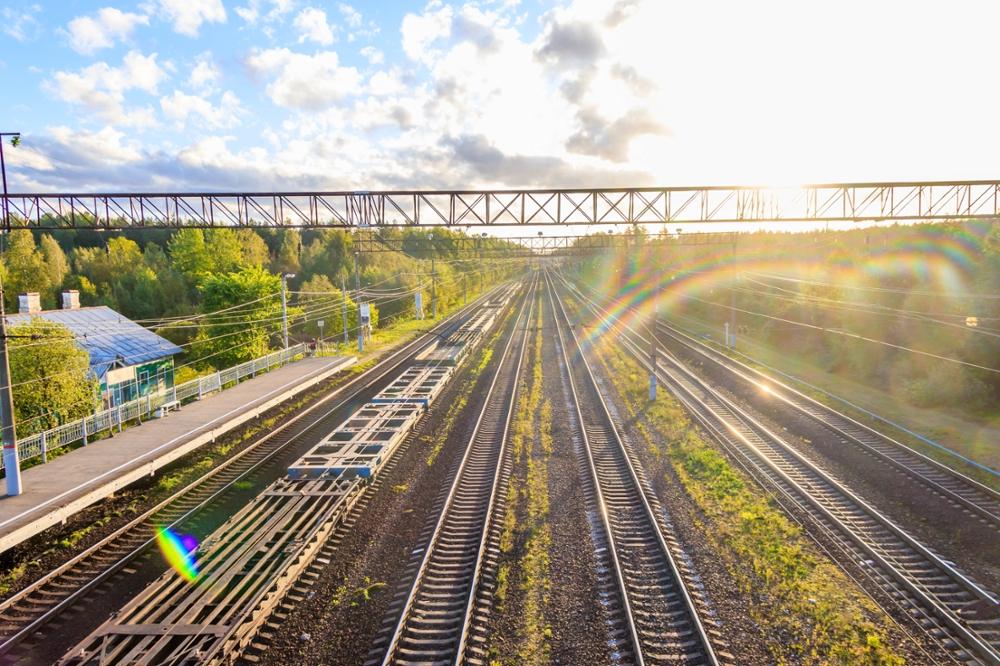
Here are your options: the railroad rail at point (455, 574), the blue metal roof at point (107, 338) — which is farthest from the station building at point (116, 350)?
the railroad rail at point (455, 574)

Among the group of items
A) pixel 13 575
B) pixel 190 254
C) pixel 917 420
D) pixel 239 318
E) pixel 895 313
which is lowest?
pixel 917 420

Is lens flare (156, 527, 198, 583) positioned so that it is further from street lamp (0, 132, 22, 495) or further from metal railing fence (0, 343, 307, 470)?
metal railing fence (0, 343, 307, 470)

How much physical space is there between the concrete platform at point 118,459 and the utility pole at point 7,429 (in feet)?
1.09

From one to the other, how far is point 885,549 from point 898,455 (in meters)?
6.55

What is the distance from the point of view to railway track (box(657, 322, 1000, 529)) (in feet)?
41.4

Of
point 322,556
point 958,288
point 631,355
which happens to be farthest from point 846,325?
point 322,556

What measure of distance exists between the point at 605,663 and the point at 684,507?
5744 millimetres

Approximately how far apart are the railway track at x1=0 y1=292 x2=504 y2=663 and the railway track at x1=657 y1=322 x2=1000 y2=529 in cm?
1677

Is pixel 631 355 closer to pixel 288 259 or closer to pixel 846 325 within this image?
pixel 846 325

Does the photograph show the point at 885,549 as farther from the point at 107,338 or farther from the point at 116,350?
the point at 107,338

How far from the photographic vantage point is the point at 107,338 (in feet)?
80.9

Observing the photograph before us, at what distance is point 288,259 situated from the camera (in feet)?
275

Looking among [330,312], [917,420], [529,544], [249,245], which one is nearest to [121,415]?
[529,544]

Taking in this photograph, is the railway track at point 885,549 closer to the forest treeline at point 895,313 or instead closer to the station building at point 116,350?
the forest treeline at point 895,313
